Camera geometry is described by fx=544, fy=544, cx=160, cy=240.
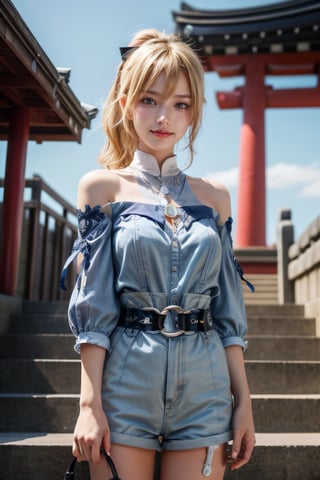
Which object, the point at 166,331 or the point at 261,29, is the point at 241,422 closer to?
the point at 166,331

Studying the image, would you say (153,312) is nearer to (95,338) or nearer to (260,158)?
(95,338)

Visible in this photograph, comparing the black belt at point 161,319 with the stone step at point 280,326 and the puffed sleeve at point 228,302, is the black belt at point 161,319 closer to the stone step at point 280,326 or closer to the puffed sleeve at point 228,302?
the puffed sleeve at point 228,302

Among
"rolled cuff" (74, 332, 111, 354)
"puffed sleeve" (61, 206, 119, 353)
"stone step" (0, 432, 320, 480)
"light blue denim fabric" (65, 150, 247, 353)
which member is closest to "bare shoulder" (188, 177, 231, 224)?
"light blue denim fabric" (65, 150, 247, 353)

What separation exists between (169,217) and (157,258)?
0.18 metres

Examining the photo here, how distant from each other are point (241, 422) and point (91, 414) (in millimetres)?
472

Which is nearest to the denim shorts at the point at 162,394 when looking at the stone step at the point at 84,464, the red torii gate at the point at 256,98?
the stone step at the point at 84,464

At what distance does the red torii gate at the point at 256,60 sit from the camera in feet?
36.5

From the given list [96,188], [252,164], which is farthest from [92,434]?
[252,164]

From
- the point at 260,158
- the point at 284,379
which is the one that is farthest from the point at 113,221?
the point at 260,158

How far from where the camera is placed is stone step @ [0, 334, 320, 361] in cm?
416

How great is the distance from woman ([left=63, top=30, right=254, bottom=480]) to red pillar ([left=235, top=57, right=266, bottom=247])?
9065 mm

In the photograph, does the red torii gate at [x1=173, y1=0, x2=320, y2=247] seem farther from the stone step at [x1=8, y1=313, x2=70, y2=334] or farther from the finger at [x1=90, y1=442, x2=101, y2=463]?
the finger at [x1=90, y1=442, x2=101, y2=463]

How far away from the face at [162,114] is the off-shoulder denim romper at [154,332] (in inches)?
9.1

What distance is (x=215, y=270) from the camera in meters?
1.77
